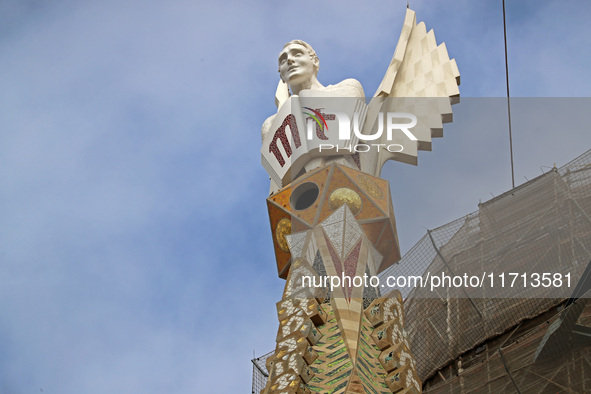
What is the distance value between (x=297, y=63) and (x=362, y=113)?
1.75 meters

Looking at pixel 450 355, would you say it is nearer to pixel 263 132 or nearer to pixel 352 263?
pixel 352 263

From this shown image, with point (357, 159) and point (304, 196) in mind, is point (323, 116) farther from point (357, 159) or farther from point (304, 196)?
point (304, 196)

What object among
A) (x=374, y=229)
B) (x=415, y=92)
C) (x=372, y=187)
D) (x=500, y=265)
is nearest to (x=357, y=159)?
(x=372, y=187)

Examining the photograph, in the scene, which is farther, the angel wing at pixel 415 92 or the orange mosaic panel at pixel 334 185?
the angel wing at pixel 415 92

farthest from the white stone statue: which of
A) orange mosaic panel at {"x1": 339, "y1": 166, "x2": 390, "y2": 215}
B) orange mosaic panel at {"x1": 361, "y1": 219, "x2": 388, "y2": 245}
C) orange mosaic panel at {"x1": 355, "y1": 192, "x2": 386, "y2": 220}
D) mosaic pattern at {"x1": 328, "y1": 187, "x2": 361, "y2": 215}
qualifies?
orange mosaic panel at {"x1": 361, "y1": 219, "x2": 388, "y2": 245}

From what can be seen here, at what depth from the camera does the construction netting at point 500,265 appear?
1695 cm

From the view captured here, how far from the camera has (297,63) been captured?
19031 mm

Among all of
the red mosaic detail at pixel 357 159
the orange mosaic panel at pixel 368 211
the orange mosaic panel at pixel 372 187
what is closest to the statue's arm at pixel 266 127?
the red mosaic detail at pixel 357 159

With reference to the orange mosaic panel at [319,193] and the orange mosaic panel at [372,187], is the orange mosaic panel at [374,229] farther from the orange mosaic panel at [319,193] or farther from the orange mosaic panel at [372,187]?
the orange mosaic panel at [319,193]

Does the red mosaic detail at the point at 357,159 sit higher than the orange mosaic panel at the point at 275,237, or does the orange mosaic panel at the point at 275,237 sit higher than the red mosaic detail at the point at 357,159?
the red mosaic detail at the point at 357,159

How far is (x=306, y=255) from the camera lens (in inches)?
641

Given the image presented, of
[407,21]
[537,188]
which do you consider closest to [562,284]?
[537,188]

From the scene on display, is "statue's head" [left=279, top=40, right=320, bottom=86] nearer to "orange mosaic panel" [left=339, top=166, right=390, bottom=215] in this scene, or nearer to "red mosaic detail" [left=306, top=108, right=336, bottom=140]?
"red mosaic detail" [left=306, top=108, right=336, bottom=140]

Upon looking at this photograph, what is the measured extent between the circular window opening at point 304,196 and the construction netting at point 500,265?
1.79 metres
